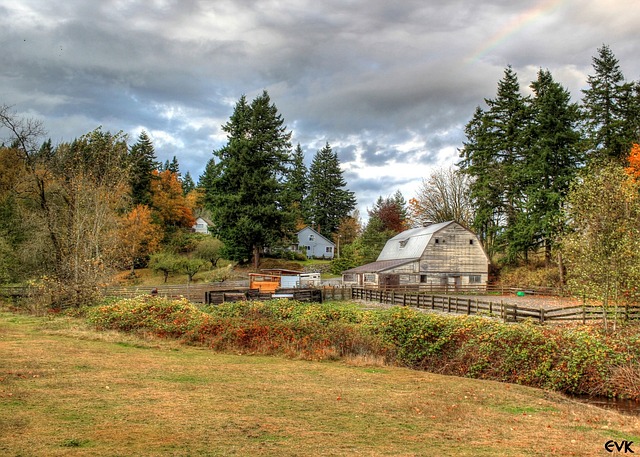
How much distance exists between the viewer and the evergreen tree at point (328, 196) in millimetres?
90438

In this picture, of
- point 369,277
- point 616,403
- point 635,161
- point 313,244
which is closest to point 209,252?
point 369,277

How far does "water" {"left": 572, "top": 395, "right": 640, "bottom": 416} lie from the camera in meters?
13.7

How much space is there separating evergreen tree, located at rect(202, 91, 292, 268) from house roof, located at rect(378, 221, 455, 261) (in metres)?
13.2

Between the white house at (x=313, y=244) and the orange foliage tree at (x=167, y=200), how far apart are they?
2063 centimetres

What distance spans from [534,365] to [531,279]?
3629 centimetres

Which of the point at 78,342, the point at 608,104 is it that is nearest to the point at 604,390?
the point at 78,342

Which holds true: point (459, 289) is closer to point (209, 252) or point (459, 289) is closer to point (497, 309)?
point (497, 309)

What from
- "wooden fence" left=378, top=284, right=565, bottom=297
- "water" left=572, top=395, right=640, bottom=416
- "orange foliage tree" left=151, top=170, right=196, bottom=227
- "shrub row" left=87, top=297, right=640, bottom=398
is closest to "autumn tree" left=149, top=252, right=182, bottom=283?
"orange foliage tree" left=151, top=170, right=196, bottom=227

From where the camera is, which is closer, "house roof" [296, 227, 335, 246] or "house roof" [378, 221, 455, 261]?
"house roof" [378, 221, 455, 261]

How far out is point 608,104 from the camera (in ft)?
152

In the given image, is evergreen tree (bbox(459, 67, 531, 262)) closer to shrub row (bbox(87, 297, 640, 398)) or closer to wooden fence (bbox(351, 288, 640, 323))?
wooden fence (bbox(351, 288, 640, 323))

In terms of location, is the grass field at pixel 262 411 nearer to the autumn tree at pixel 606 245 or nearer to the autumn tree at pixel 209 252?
the autumn tree at pixel 606 245

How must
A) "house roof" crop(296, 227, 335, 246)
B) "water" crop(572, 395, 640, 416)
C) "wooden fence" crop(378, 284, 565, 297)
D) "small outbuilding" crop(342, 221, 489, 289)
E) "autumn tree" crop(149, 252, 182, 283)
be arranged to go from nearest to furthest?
1. "water" crop(572, 395, 640, 416)
2. "wooden fence" crop(378, 284, 565, 297)
3. "small outbuilding" crop(342, 221, 489, 289)
4. "autumn tree" crop(149, 252, 182, 283)
5. "house roof" crop(296, 227, 335, 246)

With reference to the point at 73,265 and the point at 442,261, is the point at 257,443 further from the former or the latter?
the point at 442,261
